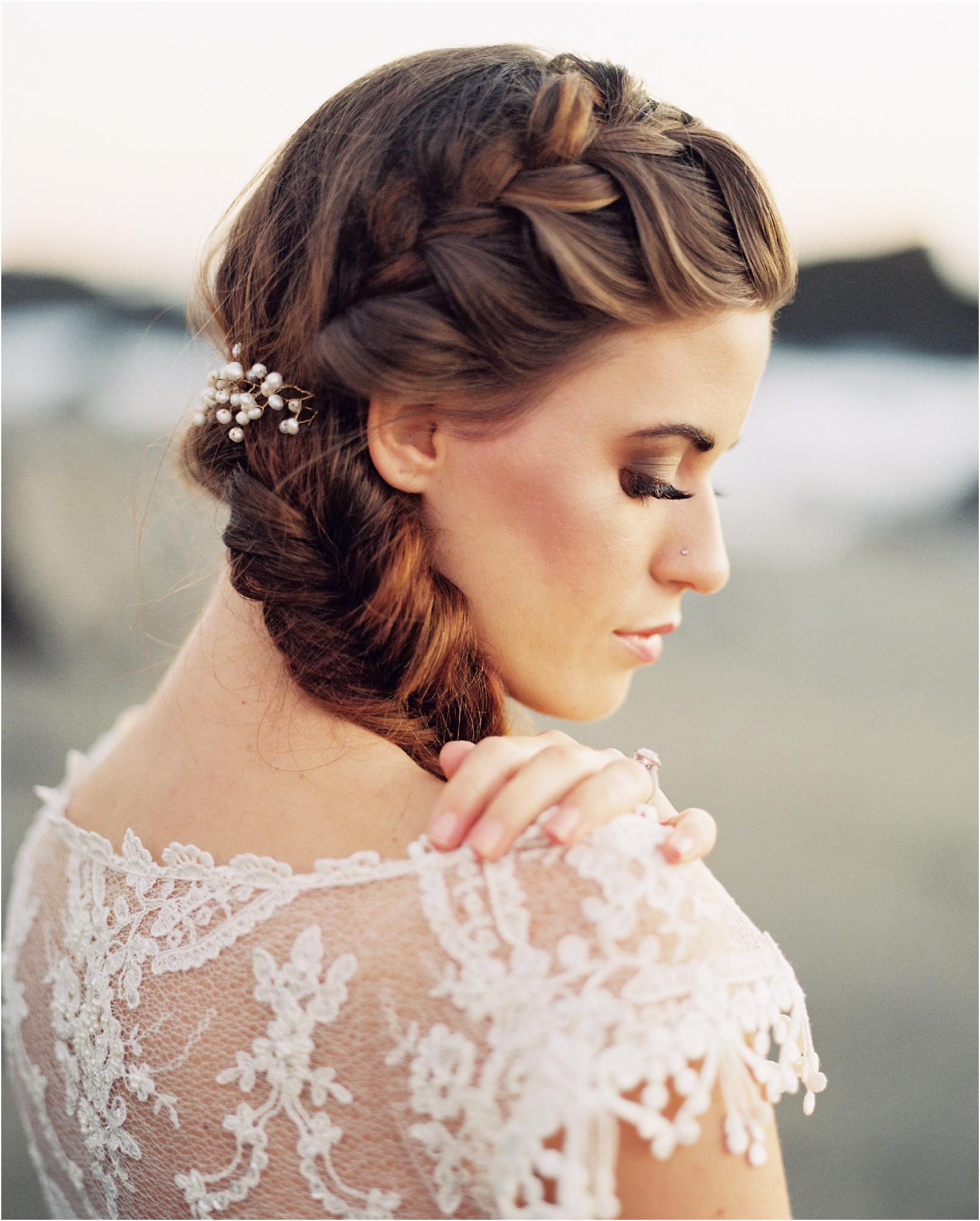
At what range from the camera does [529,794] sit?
1075 mm

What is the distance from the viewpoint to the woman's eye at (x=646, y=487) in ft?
4.66

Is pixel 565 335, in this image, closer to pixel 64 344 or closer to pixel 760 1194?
pixel 760 1194

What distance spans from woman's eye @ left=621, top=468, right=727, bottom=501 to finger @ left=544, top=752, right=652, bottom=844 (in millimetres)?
443

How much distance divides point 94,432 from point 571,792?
8.10 m

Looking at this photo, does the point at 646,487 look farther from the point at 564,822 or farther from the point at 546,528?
the point at 564,822

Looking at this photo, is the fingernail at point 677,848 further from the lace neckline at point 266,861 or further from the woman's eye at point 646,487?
the woman's eye at point 646,487

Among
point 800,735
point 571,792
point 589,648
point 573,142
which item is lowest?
point 571,792

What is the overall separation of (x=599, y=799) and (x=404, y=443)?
61 centimetres

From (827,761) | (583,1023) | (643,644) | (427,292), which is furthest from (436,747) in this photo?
(827,761)

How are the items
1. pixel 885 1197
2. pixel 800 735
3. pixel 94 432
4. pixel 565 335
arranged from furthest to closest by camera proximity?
pixel 94 432 → pixel 800 735 → pixel 885 1197 → pixel 565 335

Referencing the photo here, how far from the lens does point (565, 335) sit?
137 centimetres

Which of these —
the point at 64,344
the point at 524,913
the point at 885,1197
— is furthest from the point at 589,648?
the point at 64,344

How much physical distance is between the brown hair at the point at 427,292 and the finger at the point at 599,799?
318mm

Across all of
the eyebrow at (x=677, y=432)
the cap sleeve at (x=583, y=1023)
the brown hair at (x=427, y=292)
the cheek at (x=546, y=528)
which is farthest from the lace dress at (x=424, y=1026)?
the eyebrow at (x=677, y=432)
